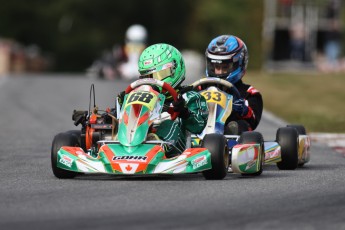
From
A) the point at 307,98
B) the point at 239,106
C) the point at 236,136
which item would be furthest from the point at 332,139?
the point at 307,98

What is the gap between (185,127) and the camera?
1054 cm

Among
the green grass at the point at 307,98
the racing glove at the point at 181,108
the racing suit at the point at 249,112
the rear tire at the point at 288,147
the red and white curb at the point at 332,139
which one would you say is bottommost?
the green grass at the point at 307,98

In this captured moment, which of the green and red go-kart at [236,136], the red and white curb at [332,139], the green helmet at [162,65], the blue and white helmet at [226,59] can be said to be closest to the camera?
the green helmet at [162,65]

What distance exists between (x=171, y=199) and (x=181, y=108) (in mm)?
2120

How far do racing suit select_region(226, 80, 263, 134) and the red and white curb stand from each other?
7.10 feet

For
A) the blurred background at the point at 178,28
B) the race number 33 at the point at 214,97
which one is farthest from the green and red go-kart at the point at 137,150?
the blurred background at the point at 178,28

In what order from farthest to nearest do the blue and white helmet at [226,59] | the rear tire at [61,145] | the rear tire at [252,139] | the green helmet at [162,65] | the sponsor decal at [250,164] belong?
the blue and white helmet at [226,59] → the green helmet at [162,65] → the rear tire at [252,139] → the sponsor decal at [250,164] → the rear tire at [61,145]

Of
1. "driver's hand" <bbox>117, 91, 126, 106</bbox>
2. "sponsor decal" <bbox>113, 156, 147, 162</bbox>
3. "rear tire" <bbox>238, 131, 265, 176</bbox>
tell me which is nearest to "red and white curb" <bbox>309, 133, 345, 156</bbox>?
"rear tire" <bbox>238, 131, 265, 176</bbox>

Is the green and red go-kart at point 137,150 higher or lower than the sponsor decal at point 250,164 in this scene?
higher

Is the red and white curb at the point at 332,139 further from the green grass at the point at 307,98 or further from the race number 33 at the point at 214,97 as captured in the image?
the race number 33 at the point at 214,97

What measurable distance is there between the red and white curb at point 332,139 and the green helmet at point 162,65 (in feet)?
11.7

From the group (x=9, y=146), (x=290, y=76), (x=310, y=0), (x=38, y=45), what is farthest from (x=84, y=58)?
(x=9, y=146)

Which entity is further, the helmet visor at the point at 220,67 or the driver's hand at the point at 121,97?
the helmet visor at the point at 220,67

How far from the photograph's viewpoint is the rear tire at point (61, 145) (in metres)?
9.90
